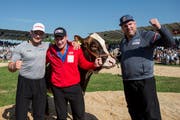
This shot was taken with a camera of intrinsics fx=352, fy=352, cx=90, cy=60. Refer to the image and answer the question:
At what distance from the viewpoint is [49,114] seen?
8430 millimetres

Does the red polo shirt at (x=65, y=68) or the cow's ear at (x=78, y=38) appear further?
the cow's ear at (x=78, y=38)

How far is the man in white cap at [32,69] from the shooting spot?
19.8ft

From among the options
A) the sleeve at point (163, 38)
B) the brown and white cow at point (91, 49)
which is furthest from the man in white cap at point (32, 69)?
the sleeve at point (163, 38)

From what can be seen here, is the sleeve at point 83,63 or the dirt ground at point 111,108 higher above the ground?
the sleeve at point 83,63

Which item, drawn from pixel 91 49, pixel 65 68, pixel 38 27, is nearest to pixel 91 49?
pixel 91 49

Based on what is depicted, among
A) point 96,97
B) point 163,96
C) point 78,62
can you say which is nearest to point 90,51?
point 78,62

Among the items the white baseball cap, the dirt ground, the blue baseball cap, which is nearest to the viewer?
the blue baseball cap

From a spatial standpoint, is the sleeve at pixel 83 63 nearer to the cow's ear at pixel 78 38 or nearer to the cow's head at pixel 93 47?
the cow's head at pixel 93 47

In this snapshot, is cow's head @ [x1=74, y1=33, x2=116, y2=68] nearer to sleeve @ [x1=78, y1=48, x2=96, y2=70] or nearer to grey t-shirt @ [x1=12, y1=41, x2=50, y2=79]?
sleeve @ [x1=78, y1=48, x2=96, y2=70]

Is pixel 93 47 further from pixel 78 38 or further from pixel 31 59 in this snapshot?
pixel 31 59

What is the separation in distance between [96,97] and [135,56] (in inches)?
224

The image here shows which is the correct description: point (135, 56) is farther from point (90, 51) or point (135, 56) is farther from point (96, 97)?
point (96, 97)

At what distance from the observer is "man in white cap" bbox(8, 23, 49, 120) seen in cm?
604

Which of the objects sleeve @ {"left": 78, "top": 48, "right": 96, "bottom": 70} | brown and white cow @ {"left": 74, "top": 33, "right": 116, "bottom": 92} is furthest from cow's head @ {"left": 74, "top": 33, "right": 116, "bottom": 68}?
sleeve @ {"left": 78, "top": 48, "right": 96, "bottom": 70}
